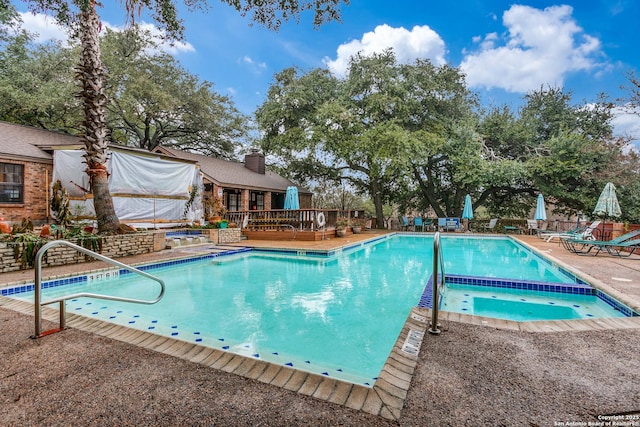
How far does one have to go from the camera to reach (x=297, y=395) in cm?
212

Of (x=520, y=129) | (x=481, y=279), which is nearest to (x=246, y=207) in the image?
(x=481, y=279)

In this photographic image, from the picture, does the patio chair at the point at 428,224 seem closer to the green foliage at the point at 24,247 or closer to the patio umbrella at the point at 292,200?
the patio umbrella at the point at 292,200

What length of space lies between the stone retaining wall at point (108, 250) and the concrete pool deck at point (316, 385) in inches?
173

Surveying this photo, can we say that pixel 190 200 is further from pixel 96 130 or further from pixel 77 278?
pixel 77 278

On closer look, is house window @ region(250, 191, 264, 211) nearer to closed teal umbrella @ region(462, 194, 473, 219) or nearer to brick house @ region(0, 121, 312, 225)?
brick house @ region(0, 121, 312, 225)

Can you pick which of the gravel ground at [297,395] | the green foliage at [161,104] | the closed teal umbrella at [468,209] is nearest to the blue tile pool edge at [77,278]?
the gravel ground at [297,395]

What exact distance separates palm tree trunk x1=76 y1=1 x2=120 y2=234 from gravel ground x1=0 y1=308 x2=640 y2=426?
22.3ft

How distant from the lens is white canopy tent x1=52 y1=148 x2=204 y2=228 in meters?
11.4

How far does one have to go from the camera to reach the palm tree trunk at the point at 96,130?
8.49 m

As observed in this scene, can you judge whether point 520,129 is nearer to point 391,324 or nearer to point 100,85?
point 391,324

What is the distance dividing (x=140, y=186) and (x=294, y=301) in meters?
10.2

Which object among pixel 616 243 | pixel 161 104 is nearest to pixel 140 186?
pixel 161 104

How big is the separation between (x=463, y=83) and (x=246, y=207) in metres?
15.9

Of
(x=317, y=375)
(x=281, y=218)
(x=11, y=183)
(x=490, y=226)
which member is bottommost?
(x=317, y=375)
